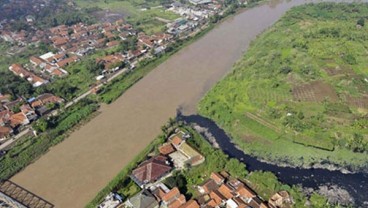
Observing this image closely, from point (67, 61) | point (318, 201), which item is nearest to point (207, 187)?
point (318, 201)

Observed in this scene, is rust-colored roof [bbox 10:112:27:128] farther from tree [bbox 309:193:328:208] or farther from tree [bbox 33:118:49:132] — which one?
tree [bbox 309:193:328:208]

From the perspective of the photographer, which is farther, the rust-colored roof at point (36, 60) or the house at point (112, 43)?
the house at point (112, 43)

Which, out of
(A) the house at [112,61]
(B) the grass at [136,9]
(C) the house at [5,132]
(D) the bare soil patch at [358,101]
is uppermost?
(D) the bare soil patch at [358,101]

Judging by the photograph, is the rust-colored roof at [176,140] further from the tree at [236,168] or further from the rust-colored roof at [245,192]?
the rust-colored roof at [245,192]

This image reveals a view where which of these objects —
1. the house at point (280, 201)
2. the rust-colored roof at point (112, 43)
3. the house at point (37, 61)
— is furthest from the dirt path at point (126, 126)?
the house at point (37, 61)

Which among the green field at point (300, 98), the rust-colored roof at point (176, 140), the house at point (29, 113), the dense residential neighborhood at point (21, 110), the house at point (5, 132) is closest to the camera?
the green field at point (300, 98)

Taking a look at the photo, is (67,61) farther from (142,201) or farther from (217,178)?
(217,178)

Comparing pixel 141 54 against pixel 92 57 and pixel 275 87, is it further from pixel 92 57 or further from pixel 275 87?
pixel 275 87
